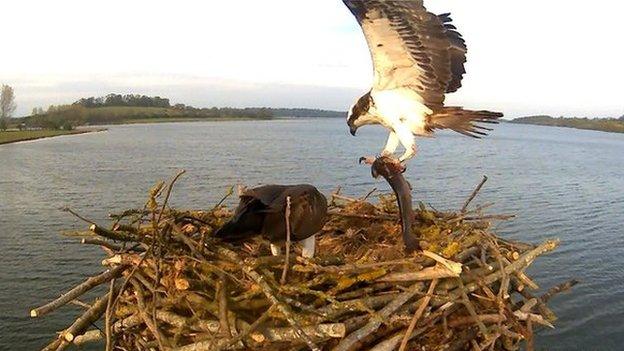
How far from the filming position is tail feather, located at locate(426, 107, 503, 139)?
4977mm

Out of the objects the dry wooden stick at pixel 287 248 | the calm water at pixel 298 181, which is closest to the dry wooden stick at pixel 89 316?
the dry wooden stick at pixel 287 248

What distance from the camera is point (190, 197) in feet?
→ 66.1

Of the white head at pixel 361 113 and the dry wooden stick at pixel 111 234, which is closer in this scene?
the dry wooden stick at pixel 111 234

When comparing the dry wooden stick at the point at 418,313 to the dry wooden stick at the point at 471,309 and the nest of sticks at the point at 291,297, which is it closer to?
the nest of sticks at the point at 291,297

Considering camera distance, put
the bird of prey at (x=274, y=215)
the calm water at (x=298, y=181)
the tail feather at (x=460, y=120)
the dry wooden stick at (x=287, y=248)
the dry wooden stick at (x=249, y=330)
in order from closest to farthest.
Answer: the dry wooden stick at (x=249, y=330)
the dry wooden stick at (x=287, y=248)
the bird of prey at (x=274, y=215)
the tail feather at (x=460, y=120)
the calm water at (x=298, y=181)

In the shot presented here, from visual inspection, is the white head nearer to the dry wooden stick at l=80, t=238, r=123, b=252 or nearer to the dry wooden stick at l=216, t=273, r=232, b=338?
the dry wooden stick at l=216, t=273, r=232, b=338

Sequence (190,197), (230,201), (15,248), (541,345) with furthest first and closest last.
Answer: (190,197), (230,201), (15,248), (541,345)

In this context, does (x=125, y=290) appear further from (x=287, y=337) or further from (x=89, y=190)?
(x=89, y=190)

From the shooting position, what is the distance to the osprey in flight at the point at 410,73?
14.6 ft

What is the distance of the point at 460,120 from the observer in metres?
5.02

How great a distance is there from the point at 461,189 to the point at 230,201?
1025 cm

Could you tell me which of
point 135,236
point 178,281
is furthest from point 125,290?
point 178,281

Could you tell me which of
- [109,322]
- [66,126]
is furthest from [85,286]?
[66,126]

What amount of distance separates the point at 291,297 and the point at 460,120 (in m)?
2.11
